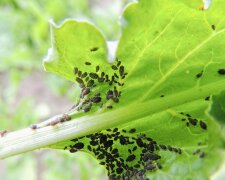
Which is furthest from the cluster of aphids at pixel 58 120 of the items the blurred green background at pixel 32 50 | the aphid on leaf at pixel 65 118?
the blurred green background at pixel 32 50

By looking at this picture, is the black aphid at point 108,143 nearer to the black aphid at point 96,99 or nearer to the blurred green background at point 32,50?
the black aphid at point 96,99

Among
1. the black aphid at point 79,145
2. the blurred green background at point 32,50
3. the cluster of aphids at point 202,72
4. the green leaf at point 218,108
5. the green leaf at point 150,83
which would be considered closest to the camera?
the green leaf at point 218,108

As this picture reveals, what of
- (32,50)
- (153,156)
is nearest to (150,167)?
(153,156)

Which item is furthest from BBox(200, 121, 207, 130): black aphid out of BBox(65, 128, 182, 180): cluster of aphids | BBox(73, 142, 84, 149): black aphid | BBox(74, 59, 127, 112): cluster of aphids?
BBox(73, 142, 84, 149): black aphid

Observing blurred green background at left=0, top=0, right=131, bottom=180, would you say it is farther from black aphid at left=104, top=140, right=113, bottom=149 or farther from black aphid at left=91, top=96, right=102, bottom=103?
black aphid at left=91, top=96, right=102, bottom=103

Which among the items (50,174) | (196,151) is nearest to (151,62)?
(196,151)

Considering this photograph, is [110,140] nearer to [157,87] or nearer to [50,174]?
[157,87]

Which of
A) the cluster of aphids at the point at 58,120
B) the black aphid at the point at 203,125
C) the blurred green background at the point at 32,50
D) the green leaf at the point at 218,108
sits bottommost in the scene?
the green leaf at the point at 218,108

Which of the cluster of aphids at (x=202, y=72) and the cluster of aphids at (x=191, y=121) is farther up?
the cluster of aphids at (x=202, y=72)
